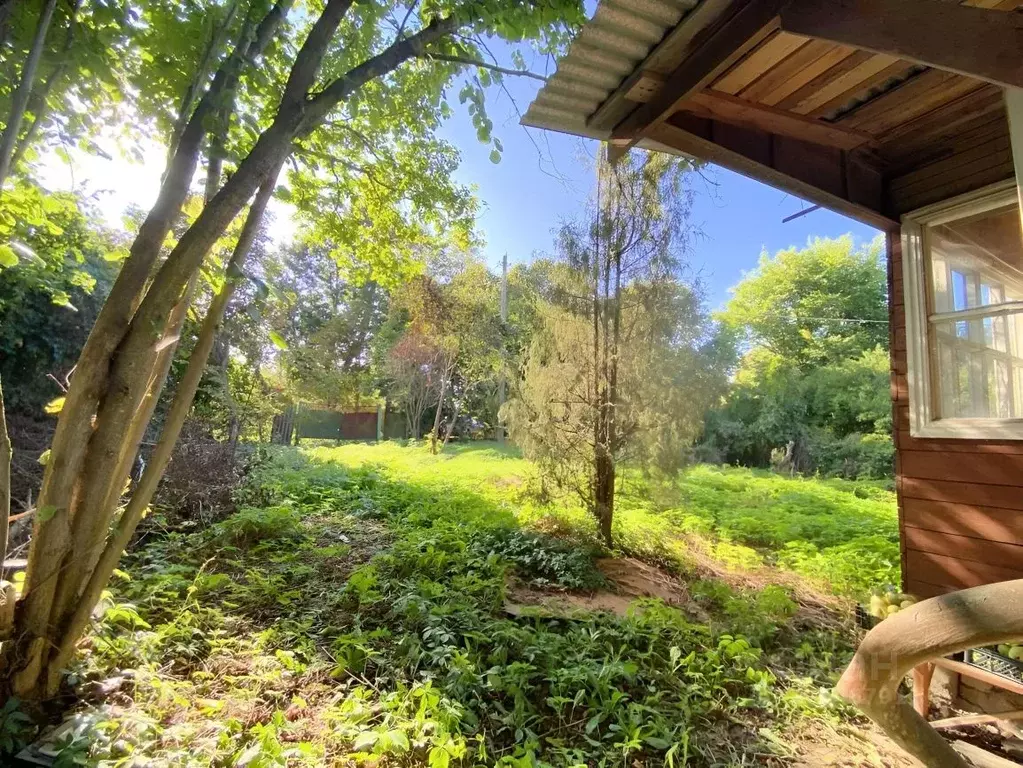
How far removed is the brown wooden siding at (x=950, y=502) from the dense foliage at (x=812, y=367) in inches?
301

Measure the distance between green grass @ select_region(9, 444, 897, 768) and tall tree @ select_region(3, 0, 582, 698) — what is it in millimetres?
419

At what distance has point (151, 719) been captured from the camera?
1.81 m

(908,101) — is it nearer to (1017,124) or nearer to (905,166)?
(905,166)

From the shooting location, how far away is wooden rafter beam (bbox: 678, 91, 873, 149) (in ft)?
7.15

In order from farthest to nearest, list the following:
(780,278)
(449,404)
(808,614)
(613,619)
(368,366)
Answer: (780,278)
(368,366)
(449,404)
(808,614)
(613,619)

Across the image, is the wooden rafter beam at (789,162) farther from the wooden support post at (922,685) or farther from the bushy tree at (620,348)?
the bushy tree at (620,348)

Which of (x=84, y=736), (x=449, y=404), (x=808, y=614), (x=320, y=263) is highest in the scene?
(x=320, y=263)

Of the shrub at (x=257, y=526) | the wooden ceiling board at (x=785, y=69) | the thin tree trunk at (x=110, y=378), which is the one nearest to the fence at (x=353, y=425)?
the shrub at (x=257, y=526)

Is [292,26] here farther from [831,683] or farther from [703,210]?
[831,683]

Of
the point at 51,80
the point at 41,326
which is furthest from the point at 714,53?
the point at 41,326

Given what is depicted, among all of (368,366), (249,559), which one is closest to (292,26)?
(249,559)

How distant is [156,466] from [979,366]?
13.4 feet

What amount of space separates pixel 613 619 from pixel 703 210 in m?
4.47

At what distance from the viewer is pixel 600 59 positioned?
1.87 meters
